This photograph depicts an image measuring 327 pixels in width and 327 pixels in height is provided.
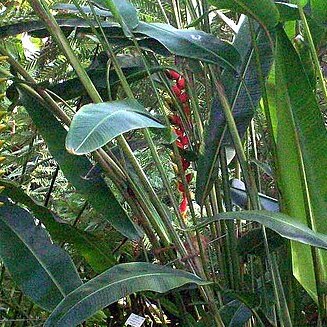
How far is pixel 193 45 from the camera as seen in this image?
0.93 m

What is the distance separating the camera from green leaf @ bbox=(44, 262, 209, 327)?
2.37ft

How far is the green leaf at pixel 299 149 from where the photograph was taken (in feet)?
2.76

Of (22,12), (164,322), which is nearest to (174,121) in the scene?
(164,322)

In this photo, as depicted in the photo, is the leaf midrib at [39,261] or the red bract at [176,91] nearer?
the leaf midrib at [39,261]

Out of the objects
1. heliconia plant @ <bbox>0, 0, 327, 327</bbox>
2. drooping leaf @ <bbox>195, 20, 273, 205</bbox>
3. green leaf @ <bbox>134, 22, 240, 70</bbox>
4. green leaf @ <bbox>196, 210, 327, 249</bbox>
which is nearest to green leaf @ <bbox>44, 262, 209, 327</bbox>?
heliconia plant @ <bbox>0, 0, 327, 327</bbox>

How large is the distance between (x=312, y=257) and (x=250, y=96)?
10.9 inches

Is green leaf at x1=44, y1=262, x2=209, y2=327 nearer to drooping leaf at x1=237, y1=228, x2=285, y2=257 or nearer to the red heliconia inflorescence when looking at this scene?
drooping leaf at x1=237, y1=228, x2=285, y2=257

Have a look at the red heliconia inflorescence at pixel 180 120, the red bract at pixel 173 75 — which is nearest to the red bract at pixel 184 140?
the red heliconia inflorescence at pixel 180 120

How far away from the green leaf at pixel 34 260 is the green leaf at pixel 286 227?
376 mm

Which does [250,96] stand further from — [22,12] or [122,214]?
[22,12]

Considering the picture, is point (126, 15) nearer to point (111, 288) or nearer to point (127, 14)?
point (127, 14)

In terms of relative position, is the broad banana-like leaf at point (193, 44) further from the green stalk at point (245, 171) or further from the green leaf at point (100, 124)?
the green leaf at point (100, 124)

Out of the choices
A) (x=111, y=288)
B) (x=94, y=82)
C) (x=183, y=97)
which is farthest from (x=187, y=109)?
(x=111, y=288)

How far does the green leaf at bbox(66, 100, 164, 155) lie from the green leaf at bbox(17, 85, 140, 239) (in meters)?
0.29
